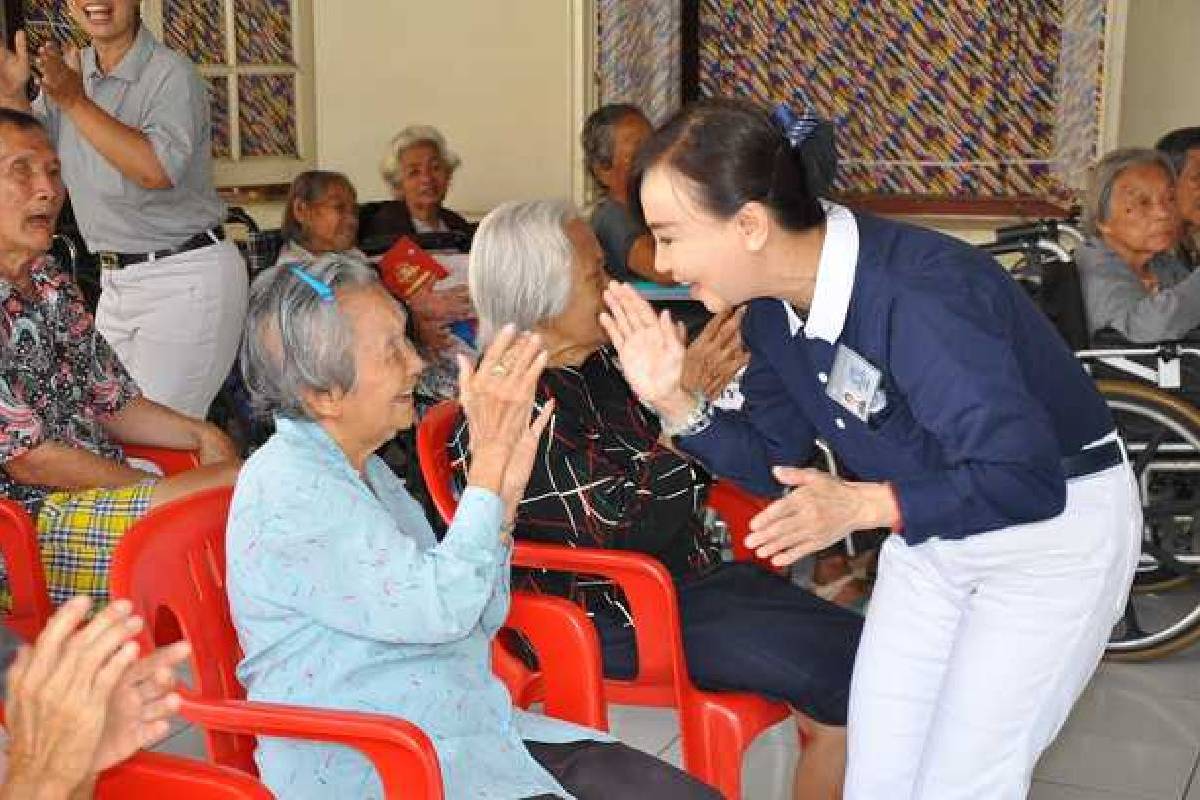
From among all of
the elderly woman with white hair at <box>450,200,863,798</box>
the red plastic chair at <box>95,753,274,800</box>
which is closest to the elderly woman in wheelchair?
the elderly woman with white hair at <box>450,200,863,798</box>

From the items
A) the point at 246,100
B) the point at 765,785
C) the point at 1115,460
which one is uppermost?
the point at 246,100

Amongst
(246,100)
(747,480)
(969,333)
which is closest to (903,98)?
(246,100)

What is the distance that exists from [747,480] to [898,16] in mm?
3997

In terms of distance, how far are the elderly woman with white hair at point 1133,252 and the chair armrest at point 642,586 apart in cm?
165

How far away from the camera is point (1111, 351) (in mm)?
3490

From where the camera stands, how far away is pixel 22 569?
2.38m

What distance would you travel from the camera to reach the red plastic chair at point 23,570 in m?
2.36

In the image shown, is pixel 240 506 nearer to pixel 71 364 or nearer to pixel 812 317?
pixel 812 317

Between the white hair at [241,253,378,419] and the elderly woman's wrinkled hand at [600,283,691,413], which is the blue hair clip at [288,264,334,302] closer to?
the white hair at [241,253,378,419]

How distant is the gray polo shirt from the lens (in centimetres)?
347

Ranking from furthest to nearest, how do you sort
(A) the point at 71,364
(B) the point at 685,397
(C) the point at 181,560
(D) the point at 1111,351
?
(D) the point at 1111,351, (A) the point at 71,364, (B) the point at 685,397, (C) the point at 181,560

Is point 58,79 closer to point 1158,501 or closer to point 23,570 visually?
point 23,570

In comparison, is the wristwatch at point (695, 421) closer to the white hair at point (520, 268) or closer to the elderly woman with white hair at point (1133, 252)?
the white hair at point (520, 268)

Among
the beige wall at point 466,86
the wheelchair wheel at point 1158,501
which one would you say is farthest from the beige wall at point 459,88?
the wheelchair wheel at point 1158,501
